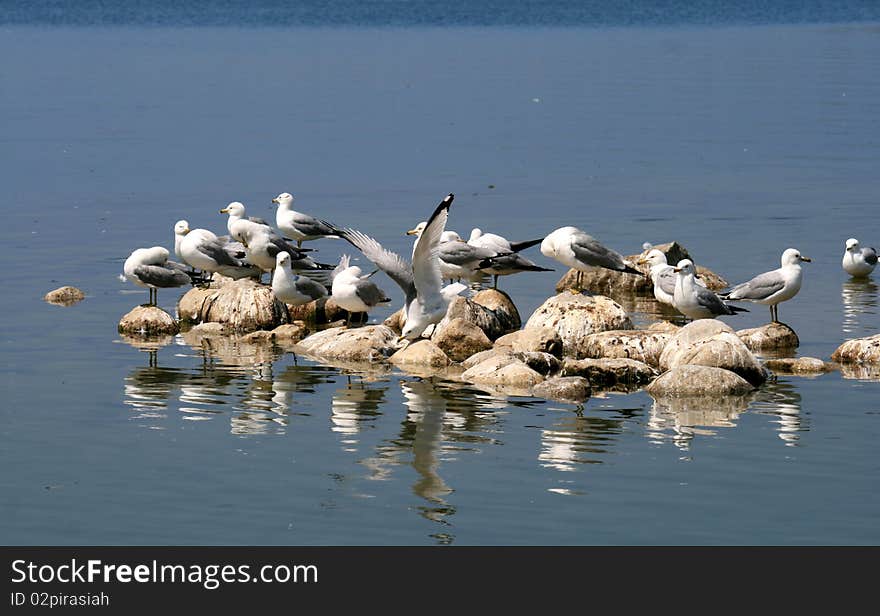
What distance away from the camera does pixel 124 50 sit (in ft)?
216

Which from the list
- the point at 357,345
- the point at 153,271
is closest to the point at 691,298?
the point at 357,345

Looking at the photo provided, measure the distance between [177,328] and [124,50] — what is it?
4930 centimetres

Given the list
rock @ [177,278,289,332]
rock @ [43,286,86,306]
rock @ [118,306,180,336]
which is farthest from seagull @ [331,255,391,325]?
rock @ [43,286,86,306]

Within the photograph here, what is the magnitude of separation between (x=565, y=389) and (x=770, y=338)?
131 inches

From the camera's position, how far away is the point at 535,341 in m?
17.1

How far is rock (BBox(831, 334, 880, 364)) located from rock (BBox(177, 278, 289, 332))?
23.3ft

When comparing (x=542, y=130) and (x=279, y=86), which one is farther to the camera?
(x=279, y=86)

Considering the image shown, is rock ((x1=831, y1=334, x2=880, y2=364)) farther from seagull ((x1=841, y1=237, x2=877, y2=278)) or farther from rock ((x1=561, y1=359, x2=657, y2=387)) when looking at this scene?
seagull ((x1=841, y1=237, x2=877, y2=278))

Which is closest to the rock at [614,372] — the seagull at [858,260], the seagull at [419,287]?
the seagull at [419,287]

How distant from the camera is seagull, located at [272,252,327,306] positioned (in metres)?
18.9

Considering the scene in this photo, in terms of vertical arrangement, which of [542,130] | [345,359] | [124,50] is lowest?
[345,359]
